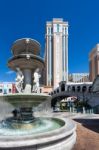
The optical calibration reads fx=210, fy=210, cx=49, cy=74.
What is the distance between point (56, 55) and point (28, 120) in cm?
9781

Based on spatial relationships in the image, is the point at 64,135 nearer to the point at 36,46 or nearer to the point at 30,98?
the point at 30,98

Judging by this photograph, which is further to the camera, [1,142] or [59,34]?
[59,34]

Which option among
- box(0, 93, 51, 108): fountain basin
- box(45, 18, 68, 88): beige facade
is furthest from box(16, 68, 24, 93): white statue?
box(45, 18, 68, 88): beige facade

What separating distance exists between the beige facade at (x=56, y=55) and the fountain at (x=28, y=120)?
88.6m

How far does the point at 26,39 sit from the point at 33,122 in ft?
13.5

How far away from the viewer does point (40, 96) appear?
8.83 m

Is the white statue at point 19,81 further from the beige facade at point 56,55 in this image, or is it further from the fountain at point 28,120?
the beige facade at point 56,55

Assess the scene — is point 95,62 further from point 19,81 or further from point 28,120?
point 28,120

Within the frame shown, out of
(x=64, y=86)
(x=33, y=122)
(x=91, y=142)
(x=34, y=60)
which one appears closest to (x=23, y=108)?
(x=33, y=122)

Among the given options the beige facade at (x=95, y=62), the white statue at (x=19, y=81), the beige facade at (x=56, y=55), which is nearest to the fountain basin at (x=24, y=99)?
the white statue at (x=19, y=81)

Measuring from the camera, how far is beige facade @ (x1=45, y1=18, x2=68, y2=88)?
105125 mm

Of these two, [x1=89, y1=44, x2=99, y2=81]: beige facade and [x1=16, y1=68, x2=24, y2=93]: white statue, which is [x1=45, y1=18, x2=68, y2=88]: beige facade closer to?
[x1=89, y1=44, x2=99, y2=81]: beige facade

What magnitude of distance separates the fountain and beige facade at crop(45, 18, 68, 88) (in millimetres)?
88599

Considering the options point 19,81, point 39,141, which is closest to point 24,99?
point 19,81
